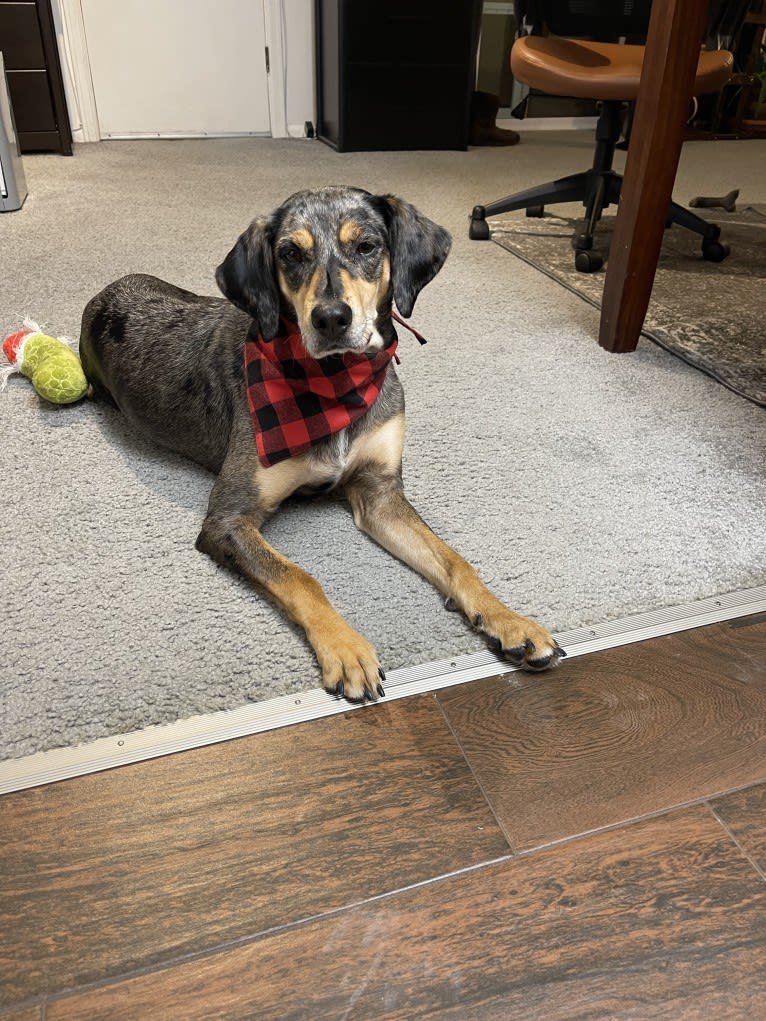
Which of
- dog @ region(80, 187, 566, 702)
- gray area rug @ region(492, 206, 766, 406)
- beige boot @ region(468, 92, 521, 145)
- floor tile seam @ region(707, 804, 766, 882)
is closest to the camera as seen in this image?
floor tile seam @ region(707, 804, 766, 882)

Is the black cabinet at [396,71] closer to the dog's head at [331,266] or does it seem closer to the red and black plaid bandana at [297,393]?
the dog's head at [331,266]

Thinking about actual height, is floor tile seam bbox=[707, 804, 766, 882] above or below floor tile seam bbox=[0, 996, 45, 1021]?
below

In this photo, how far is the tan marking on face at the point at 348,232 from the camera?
147 centimetres

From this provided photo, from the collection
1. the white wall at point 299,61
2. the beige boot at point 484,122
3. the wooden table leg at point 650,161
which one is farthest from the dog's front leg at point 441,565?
the white wall at point 299,61

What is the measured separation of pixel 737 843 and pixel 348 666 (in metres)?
0.61

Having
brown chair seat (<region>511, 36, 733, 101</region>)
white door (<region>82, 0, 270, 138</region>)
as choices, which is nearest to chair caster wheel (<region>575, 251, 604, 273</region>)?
brown chair seat (<region>511, 36, 733, 101</region>)

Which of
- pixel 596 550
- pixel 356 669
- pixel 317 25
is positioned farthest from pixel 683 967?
pixel 317 25

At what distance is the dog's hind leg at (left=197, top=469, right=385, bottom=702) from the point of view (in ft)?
4.11

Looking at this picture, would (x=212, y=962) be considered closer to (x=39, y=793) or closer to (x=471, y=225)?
(x=39, y=793)

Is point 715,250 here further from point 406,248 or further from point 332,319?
point 332,319

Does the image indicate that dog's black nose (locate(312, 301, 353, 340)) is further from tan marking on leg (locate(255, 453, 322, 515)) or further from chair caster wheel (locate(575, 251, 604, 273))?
chair caster wheel (locate(575, 251, 604, 273))

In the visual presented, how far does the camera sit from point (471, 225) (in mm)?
3580

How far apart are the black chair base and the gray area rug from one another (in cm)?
7

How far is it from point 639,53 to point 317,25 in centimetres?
281
